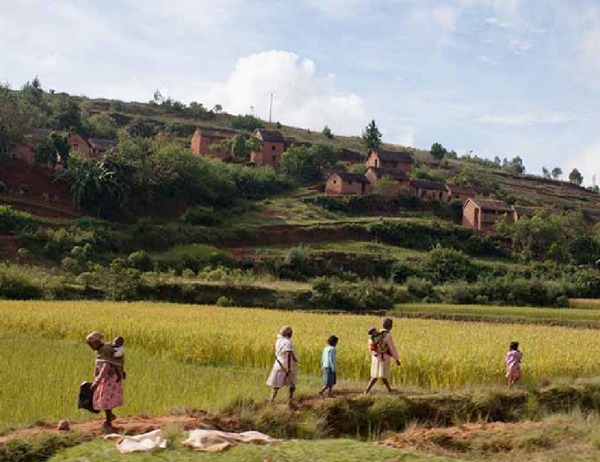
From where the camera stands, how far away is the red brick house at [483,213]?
70.4 m

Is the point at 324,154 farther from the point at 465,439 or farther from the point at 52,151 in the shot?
the point at 465,439

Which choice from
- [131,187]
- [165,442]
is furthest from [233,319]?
[131,187]

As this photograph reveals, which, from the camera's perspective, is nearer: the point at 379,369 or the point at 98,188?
the point at 379,369

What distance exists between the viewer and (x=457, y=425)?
45.9 feet

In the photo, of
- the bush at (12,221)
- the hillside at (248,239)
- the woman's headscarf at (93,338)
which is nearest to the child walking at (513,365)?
→ the woman's headscarf at (93,338)

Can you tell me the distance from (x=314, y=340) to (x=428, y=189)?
5821cm

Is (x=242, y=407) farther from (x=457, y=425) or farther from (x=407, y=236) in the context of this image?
(x=407, y=236)

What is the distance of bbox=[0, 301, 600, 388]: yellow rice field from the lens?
1745 centimetres

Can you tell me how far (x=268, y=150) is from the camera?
82.9 meters

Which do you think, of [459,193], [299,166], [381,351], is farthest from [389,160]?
[381,351]

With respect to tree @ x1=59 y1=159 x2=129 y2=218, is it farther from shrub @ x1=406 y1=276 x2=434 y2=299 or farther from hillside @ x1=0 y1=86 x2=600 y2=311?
shrub @ x1=406 y1=276 x2=434 y2=299

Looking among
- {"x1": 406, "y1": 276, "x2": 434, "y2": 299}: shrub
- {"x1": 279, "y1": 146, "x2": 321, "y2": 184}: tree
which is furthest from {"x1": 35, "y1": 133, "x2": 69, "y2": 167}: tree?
{"x1": 406, "y1": 276, "x2": 434, "y2": 299}: shrub

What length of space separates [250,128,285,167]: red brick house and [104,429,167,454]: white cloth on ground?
7224 cm

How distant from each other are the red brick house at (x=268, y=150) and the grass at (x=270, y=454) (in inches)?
2853
